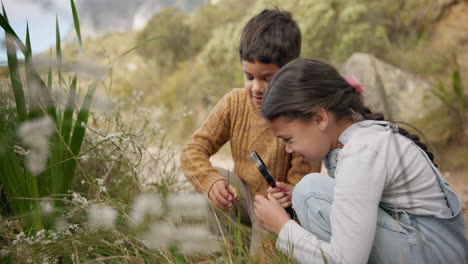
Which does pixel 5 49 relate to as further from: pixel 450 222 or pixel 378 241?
pixel 450 222

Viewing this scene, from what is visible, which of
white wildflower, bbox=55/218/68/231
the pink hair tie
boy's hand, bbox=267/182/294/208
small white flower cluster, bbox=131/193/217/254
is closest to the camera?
small white flower cluster, bbox=131/193/217/254

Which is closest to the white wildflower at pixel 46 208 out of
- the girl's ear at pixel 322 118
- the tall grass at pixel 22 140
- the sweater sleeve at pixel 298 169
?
the tall grass at pixel 22 140

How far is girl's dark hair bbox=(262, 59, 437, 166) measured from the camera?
1787mm

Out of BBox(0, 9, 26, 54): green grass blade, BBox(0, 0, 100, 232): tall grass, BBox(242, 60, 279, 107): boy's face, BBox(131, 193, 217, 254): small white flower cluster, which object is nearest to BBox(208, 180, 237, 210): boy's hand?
BBox(131, 193, 217, 254): small white flower cluster

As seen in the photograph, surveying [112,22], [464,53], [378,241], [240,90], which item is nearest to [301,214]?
[378,241]

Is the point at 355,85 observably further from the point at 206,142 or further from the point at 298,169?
the point at 206,142

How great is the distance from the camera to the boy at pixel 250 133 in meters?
2.32

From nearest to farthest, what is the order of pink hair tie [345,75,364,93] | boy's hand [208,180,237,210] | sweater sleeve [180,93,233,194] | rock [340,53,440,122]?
pink hair tie [345,75,364,93] → boy's hand [208,180,237,210] → sweater sleeve [180,93,233,194] → rock [340,53,440,122]

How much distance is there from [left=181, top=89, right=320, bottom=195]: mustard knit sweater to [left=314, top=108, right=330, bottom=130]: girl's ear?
2.10 ft

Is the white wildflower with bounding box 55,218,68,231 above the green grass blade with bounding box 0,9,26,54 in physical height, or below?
below

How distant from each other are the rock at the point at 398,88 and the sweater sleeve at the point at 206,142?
342 centimetres

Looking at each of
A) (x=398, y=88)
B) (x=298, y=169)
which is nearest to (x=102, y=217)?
(x=298, y=169)

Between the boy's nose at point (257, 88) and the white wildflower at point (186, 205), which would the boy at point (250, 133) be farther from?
the white wildflower at point (186, 205)

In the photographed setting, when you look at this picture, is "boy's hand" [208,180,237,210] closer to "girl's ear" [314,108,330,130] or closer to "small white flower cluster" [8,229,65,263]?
"girl's ear" [314,108,330,130]
